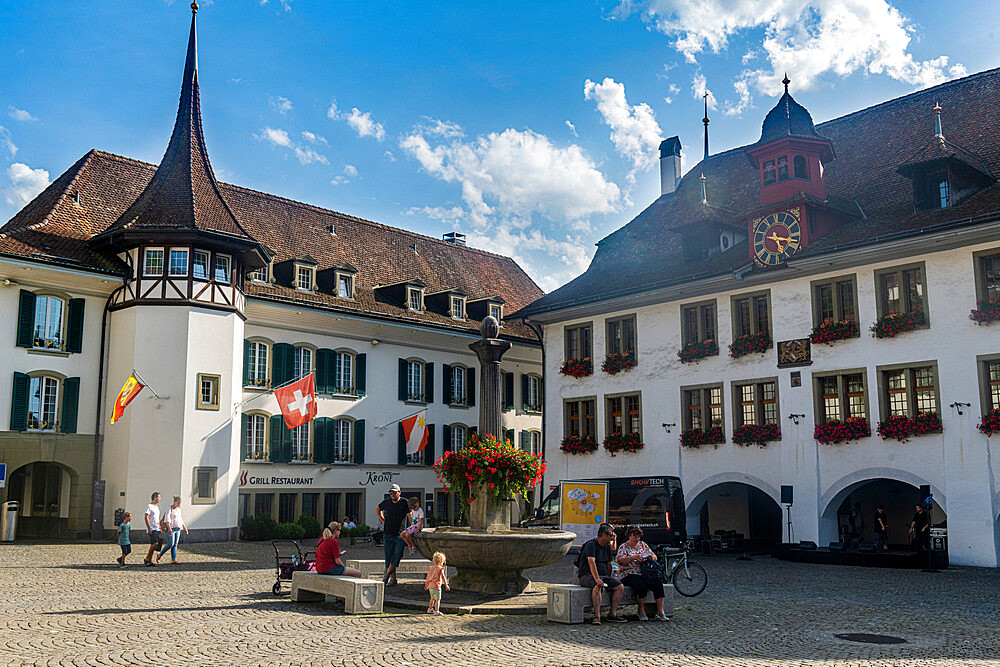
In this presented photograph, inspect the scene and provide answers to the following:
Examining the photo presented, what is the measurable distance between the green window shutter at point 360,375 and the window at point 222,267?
6836mm

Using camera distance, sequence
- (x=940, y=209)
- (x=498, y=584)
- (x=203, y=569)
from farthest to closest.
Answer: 1. (x=940, y=209)
2. (x=203, y=569)
3. (x=498, y=584)

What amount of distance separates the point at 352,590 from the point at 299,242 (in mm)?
26379

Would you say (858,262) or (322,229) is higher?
(322,229)

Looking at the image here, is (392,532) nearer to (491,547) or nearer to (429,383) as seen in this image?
(491,547)

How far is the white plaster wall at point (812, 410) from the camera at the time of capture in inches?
912

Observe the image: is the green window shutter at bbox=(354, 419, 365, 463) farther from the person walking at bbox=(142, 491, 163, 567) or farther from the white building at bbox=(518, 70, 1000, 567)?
the person walking at bbox=(142, 491, 163, 567)

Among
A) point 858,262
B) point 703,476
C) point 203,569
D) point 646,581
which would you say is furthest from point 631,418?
point 646,581

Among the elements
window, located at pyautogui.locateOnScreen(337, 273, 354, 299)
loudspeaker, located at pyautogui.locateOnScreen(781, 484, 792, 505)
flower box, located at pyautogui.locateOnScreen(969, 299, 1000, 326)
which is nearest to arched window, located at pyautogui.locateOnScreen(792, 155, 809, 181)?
flower box, located at pyautogui.locateOnScreen(969, 299, 1000, 326)

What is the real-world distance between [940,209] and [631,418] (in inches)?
445

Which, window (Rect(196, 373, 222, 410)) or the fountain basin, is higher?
window (Rect(196, 373, 222, 410))

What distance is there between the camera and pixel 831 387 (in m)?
26.3

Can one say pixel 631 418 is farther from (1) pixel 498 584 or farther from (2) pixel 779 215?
(1) pixel 498 584

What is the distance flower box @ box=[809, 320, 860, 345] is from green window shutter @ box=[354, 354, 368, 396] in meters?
17.2

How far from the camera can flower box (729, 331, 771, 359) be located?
2777 centimetres
